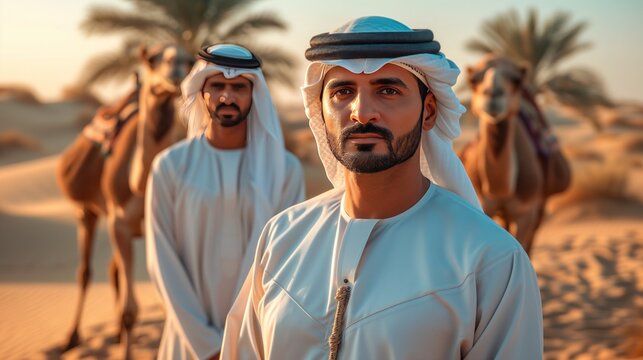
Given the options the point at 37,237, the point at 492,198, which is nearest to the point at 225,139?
the point at 492,198

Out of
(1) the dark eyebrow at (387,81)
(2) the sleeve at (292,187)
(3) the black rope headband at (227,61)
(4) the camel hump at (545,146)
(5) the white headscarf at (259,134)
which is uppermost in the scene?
(3) the black rope headband at (227,61)

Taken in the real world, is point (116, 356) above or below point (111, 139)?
below

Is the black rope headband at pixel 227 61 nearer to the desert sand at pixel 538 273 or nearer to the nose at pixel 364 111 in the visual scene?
the nose at pixel 364 111

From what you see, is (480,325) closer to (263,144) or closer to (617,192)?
(263,144)

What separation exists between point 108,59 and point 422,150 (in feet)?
46.3

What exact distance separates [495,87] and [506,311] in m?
4.61

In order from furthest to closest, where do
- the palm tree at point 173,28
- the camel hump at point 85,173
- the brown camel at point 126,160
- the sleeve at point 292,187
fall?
the palm tree at point 173,28, the camel hump at point 85,173, the brown camel at point 126,160, the sleeve at point 292,187

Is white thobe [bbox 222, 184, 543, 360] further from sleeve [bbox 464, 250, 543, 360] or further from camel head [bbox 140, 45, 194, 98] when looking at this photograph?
camel head [bbox 140, 45, 194, 98]

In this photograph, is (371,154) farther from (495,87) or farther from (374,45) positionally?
(495,87)

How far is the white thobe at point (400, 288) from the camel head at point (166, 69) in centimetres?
402

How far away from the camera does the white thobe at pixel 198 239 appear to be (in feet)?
13.0

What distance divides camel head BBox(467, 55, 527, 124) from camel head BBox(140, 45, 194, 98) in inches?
84.3

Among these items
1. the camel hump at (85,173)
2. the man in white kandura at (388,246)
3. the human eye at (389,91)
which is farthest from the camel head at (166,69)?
the human eye at (389,91)

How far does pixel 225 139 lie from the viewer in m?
4.21
